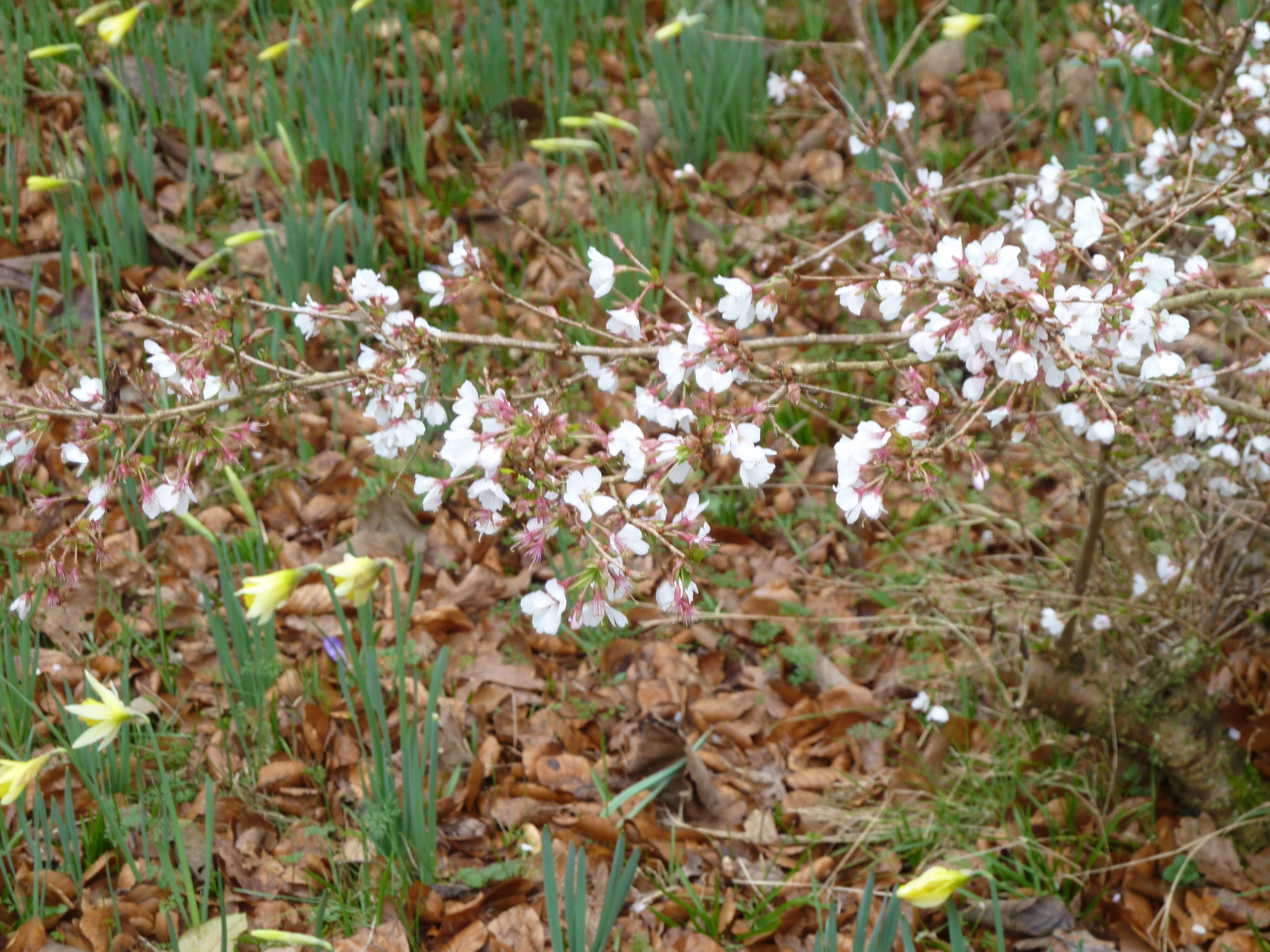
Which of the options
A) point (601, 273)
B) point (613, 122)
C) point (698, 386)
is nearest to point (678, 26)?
point (613, 122)

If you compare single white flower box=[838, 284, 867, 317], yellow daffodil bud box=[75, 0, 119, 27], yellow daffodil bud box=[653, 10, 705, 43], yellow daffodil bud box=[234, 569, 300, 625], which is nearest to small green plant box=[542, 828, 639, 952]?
yellow daffodil bud box=[234, 569, 300, 625]

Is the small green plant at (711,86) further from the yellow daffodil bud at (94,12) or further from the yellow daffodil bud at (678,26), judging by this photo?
the yellow daffodil bud at (94,12)

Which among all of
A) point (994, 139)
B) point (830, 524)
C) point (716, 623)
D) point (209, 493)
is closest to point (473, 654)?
point (716, 623)

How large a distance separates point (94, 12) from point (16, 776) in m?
2.82

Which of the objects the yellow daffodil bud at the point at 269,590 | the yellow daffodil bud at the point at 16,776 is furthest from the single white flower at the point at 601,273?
the yellow daffodil bud at the point at 16,776

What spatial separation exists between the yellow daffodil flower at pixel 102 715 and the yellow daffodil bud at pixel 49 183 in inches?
63.7

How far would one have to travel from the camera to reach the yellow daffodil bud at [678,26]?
3.20 meters

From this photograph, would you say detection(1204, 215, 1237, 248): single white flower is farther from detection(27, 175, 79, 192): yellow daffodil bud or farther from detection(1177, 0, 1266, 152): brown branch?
detection(27, 175, 79, 192): yellow daffodil bud

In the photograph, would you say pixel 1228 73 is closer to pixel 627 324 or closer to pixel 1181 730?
pixel 1181 730

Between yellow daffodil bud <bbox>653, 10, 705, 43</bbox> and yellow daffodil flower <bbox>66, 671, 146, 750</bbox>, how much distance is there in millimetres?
2472

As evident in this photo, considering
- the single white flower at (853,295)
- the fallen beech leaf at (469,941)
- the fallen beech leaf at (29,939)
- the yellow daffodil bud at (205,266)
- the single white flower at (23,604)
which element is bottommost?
the fallen beech leaf at (469,941)

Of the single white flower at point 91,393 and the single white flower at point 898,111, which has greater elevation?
the single white flower at point 898,111

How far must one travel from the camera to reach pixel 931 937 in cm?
176

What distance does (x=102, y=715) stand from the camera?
1.65 meters
